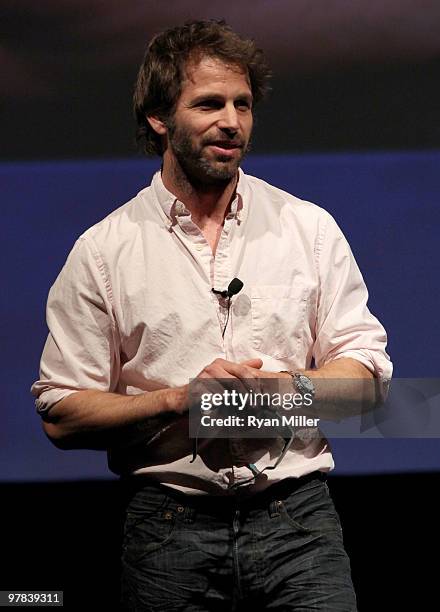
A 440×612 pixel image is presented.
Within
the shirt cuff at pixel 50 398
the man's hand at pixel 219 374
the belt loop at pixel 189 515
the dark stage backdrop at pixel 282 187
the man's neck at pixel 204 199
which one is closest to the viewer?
the man's hand at pixel 219 374

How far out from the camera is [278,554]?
6.82 feet

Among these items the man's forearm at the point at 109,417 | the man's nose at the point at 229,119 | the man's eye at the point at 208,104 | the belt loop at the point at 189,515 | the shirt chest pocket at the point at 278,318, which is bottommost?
the belt loop at the point at 189,515

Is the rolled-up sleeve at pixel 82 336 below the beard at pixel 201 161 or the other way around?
below

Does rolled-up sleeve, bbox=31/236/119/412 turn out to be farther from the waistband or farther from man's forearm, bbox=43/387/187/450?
the waistband

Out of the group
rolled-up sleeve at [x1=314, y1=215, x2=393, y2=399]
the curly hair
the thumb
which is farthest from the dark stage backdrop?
the thumb

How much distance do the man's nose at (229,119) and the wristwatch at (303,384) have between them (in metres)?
0.52

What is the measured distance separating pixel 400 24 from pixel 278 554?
1.50 meters

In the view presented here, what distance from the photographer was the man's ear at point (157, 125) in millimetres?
2418

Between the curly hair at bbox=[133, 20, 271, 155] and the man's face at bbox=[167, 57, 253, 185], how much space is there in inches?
0.9

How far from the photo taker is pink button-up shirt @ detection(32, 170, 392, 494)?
2.17 m

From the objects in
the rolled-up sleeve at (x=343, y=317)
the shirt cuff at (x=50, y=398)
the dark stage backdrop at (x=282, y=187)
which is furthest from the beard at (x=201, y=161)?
the dark stage backdrop at (x=282, y=187)

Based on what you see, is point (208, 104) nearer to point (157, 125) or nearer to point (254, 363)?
point (157, 125)

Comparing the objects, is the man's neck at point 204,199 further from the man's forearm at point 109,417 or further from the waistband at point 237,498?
the waistband at point 237,498

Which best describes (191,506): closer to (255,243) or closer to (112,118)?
(255,243)
